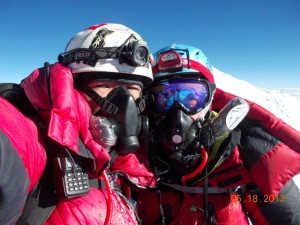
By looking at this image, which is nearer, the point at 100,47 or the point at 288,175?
the point at 100,47

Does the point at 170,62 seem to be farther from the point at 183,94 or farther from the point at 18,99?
the point at 18,99

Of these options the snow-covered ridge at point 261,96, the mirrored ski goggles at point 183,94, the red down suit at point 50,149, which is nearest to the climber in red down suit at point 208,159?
the mirrored ski goggles at point 183,94

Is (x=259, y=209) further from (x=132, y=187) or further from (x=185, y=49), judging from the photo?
(x=185, y=49)

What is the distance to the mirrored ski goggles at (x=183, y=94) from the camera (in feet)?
7.00

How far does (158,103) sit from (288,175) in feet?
3.80

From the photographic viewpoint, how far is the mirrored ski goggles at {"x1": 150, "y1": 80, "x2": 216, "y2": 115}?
2135mm

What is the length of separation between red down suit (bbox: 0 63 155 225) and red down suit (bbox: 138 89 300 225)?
654mm

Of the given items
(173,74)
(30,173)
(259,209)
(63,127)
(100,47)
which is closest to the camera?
(30,173)

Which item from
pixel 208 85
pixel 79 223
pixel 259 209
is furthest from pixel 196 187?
pixel 79 223

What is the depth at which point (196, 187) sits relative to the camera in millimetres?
1927

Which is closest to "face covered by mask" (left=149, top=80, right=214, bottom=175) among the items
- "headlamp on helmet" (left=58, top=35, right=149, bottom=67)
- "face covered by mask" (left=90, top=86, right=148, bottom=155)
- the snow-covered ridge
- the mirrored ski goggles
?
the mirrored ski goggles

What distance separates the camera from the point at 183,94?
215cm

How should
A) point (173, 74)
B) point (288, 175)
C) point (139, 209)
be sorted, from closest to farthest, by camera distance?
point (288, 175)
point (139, 209)
point (173, 74)

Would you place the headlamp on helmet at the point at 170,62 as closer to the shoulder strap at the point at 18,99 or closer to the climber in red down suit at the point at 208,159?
the climber in red down suit at the point at 208,159
